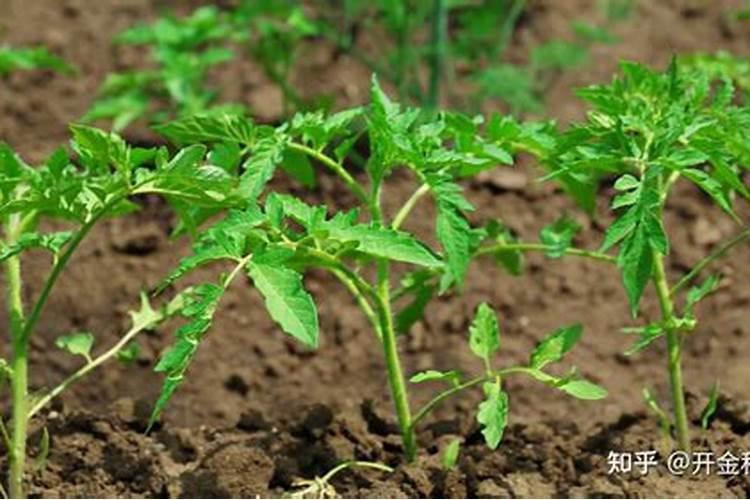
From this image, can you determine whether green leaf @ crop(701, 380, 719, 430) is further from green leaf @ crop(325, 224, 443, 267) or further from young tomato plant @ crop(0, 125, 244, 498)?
young tomato plant @ crop(0, 125, 244, 498)

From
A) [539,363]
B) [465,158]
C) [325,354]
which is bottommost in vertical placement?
[325,354]

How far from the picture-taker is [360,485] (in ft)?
9.31

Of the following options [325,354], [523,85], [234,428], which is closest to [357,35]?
[523,85]

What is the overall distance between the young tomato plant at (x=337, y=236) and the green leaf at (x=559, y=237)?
5.5 inches

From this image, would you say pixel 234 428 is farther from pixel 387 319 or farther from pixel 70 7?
pixel 70 7

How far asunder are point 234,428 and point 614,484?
0.78 m

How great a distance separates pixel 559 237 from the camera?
3006 millimetres

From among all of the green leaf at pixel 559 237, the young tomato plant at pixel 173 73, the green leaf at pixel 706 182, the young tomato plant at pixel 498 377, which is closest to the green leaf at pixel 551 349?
the young tomato plant at pixel 498 377

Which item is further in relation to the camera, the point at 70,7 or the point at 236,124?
the point at 70,7

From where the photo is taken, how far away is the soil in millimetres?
2865

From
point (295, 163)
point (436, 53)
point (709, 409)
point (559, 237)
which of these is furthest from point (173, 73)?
point (709, 409)

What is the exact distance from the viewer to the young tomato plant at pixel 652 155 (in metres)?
2.52

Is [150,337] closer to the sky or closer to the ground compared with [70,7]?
closer to the ground

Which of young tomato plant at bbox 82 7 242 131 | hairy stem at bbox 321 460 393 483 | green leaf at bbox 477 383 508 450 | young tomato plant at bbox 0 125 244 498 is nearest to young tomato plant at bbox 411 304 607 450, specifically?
green leaf at bbox 477 383 508 450
